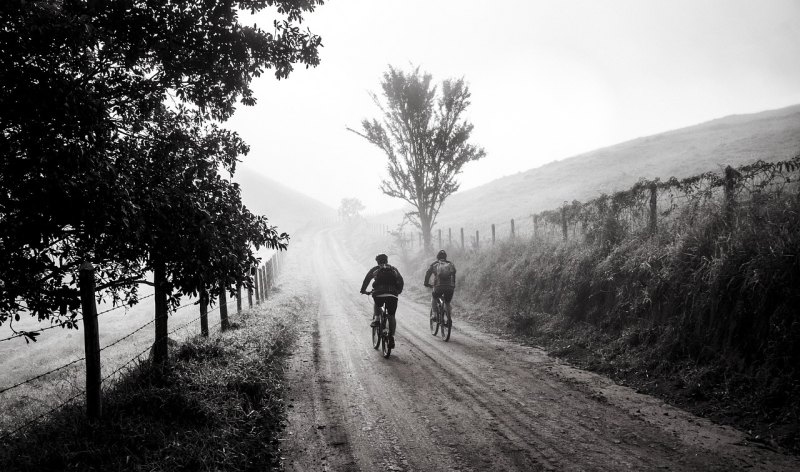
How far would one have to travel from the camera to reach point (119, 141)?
4676 mm

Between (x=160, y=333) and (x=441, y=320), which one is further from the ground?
(x=160, y=333)

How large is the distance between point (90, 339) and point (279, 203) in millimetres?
157052

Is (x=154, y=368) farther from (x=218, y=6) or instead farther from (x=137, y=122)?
(x=218, y=6)

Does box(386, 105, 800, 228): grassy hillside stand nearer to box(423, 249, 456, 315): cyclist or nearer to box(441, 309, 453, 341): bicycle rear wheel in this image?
box(423, 249, 456, 315): cyclist

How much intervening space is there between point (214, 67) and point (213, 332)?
21.6 feet

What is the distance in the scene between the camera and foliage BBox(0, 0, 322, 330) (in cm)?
375

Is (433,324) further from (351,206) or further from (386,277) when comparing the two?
(351,206)

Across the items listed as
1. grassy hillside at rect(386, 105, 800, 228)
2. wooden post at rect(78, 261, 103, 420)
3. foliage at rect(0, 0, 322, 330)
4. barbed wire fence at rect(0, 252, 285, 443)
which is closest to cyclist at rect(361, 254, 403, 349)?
barbed wire fence at rect(0, 252, 285, 443)

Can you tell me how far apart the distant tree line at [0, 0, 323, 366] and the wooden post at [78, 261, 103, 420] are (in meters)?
0.16

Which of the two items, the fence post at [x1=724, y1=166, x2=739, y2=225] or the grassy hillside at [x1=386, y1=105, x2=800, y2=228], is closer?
the fence post at [x1=724, y1=166, x2=739, y2=225]

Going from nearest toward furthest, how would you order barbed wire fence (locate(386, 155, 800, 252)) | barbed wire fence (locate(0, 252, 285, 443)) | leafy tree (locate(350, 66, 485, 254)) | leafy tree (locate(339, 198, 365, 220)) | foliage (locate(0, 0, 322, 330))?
foliage (locate(0, 0, 322, 330))
barbed wire fence (locate(0, 252, 285, 443))
barbed wire fence (locate(386, 155, 800, 252))
leafy tree (locate(350, 66, 485, 254))
leafy tree (locate(339, 198, 365, 220))

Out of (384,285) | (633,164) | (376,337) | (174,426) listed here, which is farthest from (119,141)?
(633,164)

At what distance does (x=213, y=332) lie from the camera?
10.2 metres

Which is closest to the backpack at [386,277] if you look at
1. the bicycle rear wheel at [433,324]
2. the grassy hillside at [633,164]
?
the bicycle rear wheel at [433,324]
